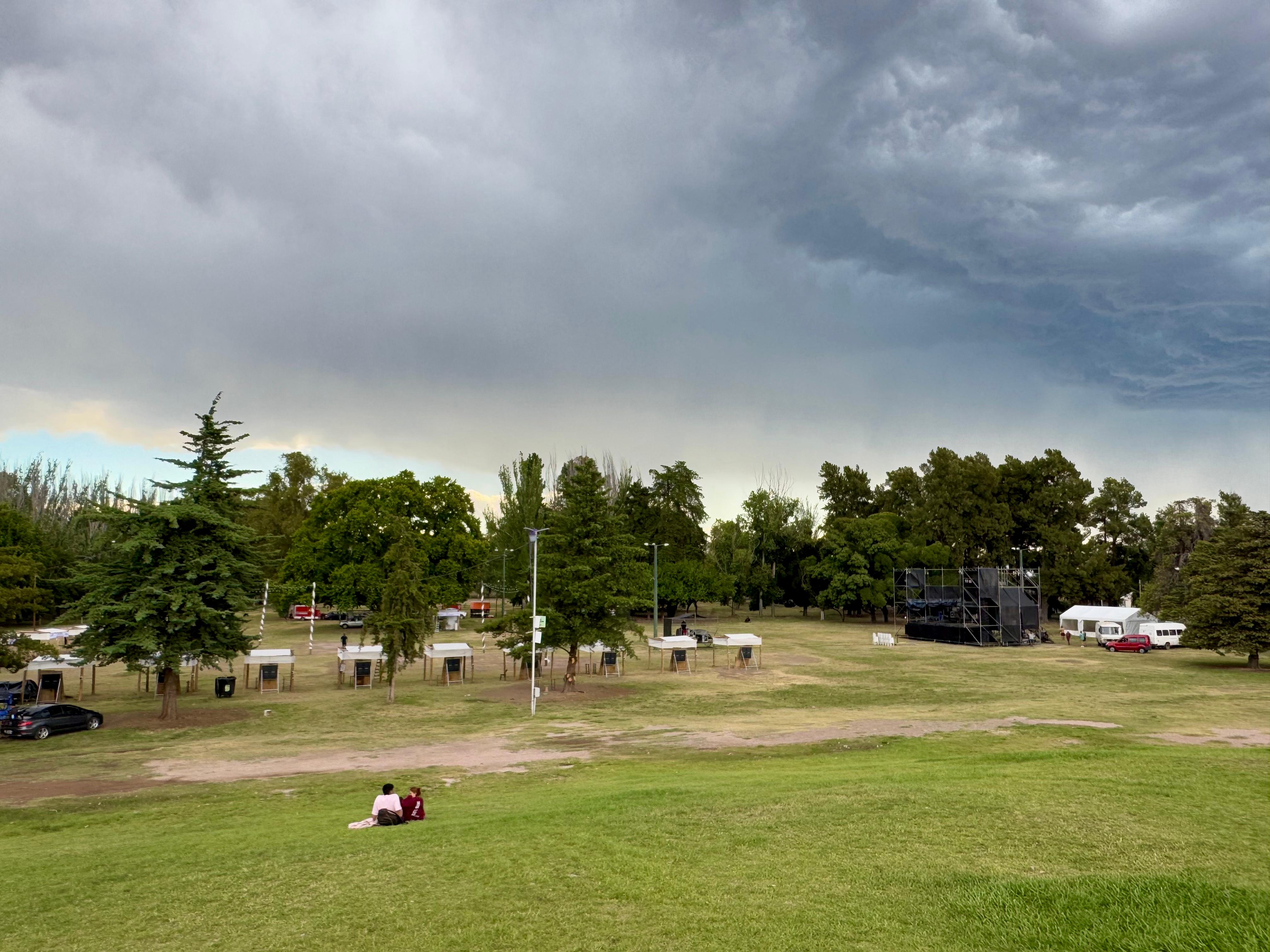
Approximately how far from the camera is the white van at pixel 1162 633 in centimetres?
6253

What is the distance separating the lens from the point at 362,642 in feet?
156

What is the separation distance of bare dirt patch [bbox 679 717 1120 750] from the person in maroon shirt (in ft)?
37.2

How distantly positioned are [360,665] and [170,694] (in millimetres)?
11024

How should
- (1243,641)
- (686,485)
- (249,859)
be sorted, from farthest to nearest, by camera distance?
(686,485) < (1243,641) < (249,859)

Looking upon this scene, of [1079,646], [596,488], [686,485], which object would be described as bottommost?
[1079,646]

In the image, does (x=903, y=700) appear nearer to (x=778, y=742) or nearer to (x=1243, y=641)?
(x=778, y=742)

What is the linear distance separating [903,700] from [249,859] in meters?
30.0

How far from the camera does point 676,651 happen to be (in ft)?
173

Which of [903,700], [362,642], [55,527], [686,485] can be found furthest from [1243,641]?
[55,527]

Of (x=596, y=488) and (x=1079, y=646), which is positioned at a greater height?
(x=596, y=488)

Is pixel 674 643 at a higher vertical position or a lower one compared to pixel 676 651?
higher

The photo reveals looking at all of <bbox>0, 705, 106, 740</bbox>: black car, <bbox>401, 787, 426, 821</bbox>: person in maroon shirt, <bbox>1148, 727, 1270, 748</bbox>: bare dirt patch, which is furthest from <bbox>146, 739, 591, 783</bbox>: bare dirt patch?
<bbox>1148, 727, 1270, 748</bbox>: bare dirt patch

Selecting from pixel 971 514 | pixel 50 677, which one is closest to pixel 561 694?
pixel 50 677

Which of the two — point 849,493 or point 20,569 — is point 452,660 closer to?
point 20,569
